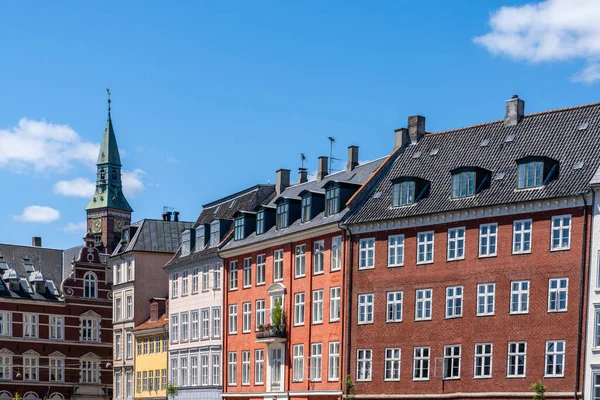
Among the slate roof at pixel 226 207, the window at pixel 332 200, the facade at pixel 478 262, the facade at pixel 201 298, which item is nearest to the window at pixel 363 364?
the facade at pixel 478 262

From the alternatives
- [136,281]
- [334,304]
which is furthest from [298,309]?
[136,281]

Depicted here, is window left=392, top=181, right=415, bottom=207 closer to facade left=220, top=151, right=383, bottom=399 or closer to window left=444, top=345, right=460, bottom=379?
facade left=220, top=151, right=383, bottom=399

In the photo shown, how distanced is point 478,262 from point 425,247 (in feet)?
11.6

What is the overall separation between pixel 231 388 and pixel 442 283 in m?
21.0

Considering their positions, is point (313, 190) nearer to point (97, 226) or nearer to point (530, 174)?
point (530, 174)

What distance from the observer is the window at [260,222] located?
229 ft

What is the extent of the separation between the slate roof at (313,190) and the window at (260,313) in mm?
3660

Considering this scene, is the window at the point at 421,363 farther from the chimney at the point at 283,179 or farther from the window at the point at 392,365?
the chimney at the point at 283,179

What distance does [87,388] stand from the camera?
99625 millimetres

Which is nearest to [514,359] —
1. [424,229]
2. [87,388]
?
[424,229]

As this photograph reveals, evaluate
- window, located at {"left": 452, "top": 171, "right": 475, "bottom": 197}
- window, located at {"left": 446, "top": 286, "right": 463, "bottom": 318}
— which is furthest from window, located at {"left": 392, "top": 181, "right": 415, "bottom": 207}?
window, located at {"left": 446, "top": 286, "right": 463, "bottom": 318}

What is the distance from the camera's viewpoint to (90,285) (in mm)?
102125

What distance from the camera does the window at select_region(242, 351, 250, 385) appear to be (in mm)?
69688

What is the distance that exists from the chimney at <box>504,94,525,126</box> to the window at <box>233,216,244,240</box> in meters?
20.4
